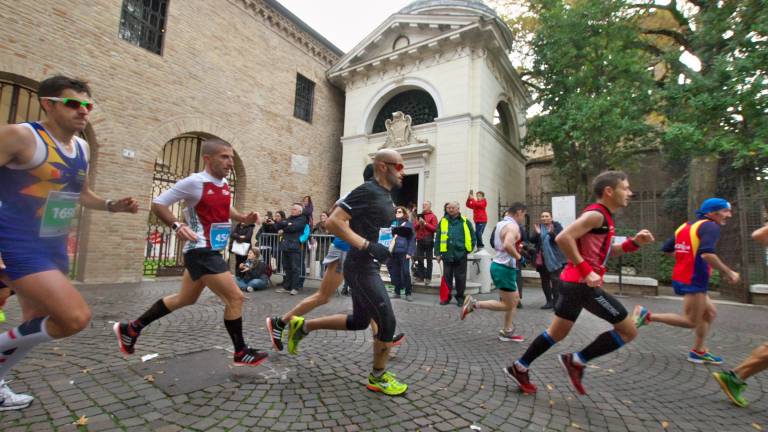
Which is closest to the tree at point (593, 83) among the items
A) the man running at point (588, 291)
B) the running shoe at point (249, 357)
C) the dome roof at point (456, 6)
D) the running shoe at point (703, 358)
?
the dome roof at point (456, 6)

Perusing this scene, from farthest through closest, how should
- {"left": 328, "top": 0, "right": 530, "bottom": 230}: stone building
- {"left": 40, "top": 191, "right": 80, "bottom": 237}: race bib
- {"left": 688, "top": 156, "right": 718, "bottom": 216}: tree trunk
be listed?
{"left": 328, "top": 0, "right": 530, "bottom": 230}: stone building < {"left": 688, "top": 156, "right": 718, "bottom": 216}: tree trunk < {"left": 40, "top": 191, "right": 80, "bottom": 237}: race bib

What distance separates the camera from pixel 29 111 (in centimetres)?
941

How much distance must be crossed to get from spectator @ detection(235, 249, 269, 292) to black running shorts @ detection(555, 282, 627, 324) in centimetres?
742

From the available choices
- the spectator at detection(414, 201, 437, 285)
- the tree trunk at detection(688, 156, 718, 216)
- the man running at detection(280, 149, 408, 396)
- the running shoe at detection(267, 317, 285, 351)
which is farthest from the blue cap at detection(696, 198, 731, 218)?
the tree trunk at detection(688, 156, 718, 216)

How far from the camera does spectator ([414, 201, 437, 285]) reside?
9.48 m

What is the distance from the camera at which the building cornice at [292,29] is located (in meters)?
13.9

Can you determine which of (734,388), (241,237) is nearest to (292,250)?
(241,237)

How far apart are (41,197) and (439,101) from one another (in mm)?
13817

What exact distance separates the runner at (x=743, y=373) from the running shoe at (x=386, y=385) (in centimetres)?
278

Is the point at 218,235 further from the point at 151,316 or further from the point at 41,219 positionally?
the point at 41,219

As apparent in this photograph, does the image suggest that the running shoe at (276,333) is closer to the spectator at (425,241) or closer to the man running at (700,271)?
A: the man running at (700,271)

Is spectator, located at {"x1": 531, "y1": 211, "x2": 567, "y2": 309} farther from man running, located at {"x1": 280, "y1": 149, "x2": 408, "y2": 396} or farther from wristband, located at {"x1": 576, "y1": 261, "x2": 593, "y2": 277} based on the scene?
man running, located at {"x1": 280, "y1": 149, "x2": 408, "y2": 396}

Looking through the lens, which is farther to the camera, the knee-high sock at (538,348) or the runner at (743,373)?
the knee-high sock at (538,348)

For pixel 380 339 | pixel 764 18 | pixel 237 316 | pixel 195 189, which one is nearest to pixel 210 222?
pixel 195 189
